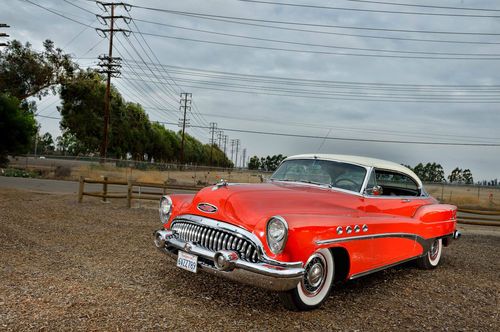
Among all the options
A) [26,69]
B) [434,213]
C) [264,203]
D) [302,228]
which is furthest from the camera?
[26,69]

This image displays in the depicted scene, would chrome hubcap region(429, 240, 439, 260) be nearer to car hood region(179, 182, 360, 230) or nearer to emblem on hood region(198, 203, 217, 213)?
car hood region(179, 182, 360, 230)

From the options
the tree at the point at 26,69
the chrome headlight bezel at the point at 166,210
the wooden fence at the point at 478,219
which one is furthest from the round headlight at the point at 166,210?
the tree at the point at 26,69

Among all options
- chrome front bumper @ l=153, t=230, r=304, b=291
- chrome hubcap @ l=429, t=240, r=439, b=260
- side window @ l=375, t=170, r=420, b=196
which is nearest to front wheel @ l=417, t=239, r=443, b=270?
chrome hubcap @ l=429, t=240, r=439, b=260

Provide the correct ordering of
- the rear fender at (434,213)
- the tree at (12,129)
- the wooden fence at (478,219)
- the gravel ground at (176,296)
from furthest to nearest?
the tree at (12,129) → the wooden fence at (478,219) → the rear fender at (434,213) → the gravel ground at (176,296)

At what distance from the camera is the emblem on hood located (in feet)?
14.3

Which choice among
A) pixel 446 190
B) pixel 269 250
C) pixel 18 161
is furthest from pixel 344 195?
pixel 18 161

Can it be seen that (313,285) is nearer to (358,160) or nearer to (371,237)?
(371,237)

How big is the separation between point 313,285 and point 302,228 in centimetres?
70

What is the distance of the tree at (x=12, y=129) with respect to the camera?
29531 mm

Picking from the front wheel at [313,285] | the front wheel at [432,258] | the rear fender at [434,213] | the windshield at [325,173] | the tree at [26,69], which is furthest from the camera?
the tree at [26,69]

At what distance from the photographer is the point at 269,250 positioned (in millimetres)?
3850

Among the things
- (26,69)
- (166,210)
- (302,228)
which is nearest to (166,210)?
(166,210)

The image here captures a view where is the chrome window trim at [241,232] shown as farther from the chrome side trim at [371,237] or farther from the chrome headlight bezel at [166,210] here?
the chrome headlight bezel at [166,210]

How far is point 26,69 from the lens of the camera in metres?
39.1
